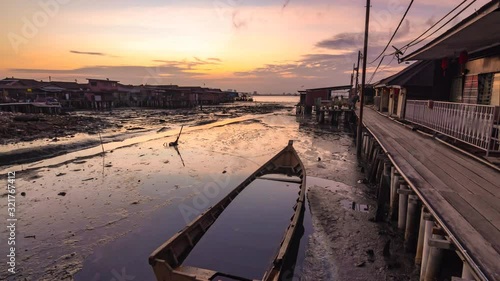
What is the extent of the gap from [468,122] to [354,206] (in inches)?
186

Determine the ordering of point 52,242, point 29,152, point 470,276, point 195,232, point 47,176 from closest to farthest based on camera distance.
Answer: point 470,276 → point 195,232 → point 52,242 → point 47,176 → point 29,152

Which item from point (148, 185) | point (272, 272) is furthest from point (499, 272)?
point (148, 185)

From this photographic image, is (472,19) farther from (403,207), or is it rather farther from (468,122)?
(403,207)

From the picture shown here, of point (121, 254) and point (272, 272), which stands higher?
point (272, 272)

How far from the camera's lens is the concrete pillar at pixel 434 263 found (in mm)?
4855

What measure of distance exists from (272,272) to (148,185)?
10.2 metres

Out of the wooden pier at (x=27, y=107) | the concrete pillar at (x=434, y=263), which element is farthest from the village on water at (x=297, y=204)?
the wooden pier at (x=27, y=107)

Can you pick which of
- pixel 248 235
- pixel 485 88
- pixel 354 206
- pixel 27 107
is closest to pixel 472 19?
pixel 485 88

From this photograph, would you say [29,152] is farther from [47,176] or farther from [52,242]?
[52,242]

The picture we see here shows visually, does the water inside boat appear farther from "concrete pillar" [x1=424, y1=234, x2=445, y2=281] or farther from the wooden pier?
the wooden pier

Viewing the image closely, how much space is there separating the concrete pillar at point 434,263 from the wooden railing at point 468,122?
14.6 ft

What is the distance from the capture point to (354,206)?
10.6 metres

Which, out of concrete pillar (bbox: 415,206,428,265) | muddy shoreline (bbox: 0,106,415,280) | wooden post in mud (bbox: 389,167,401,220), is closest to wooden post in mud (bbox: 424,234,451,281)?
concrete pillar (bbox: 415,206,428,265)

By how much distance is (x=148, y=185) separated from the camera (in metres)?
13.7
